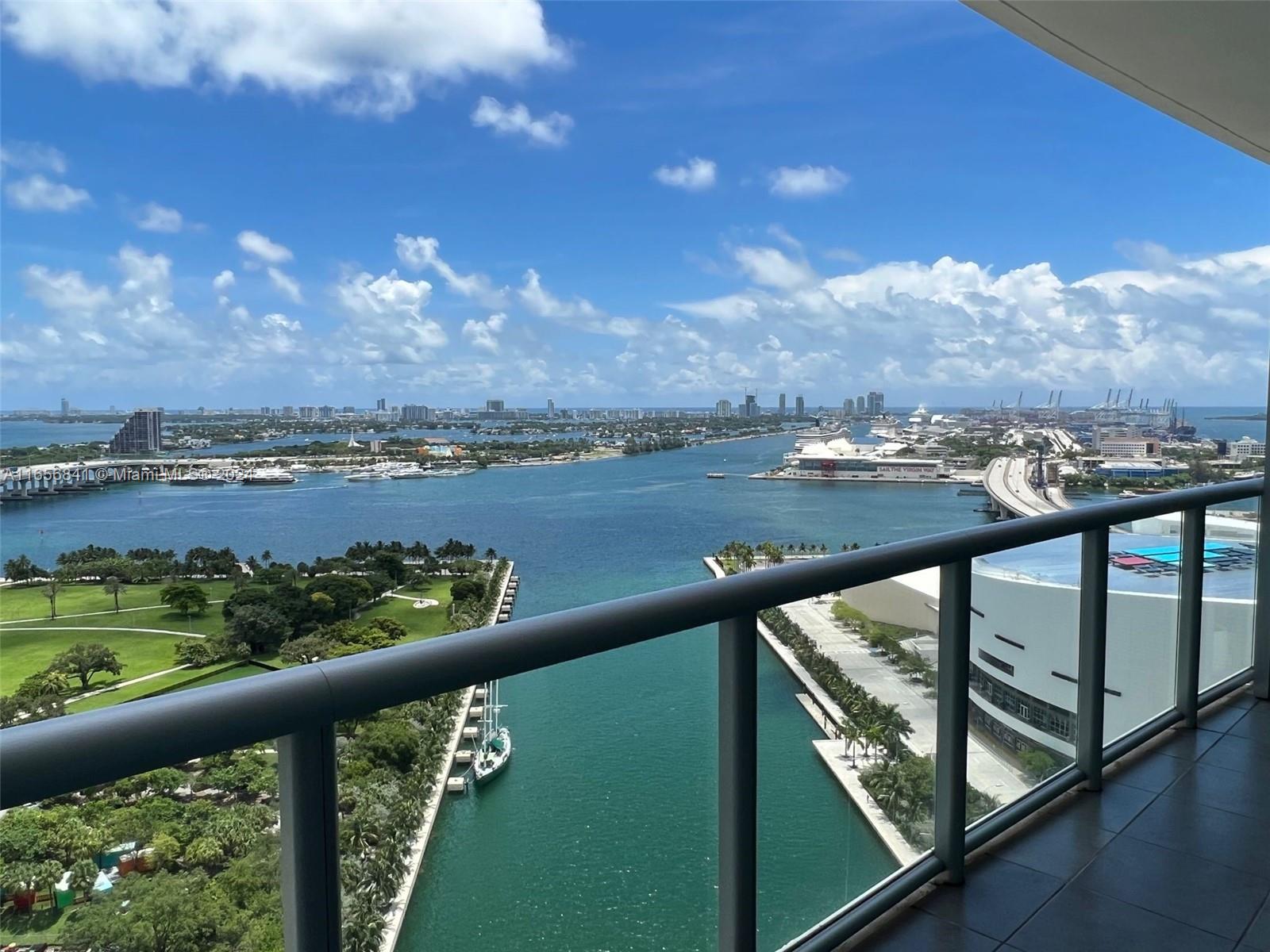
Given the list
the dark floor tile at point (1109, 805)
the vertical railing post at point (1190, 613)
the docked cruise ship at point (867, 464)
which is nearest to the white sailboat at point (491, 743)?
the dark floor tile at point (1109, 805)

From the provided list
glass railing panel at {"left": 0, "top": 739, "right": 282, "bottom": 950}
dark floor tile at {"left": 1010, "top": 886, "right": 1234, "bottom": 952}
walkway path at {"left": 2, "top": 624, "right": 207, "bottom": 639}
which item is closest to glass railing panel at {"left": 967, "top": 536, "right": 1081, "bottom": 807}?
dark floor tile at {"left": 1010, "top": 886, "right": 1234, "bottom": 952}

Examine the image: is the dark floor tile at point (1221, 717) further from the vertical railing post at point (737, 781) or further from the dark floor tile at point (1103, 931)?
the vertical railing post at point (737, 781)

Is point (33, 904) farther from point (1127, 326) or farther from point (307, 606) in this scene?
A: point (1127, 326)

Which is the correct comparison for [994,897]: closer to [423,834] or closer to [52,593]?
[423,834]

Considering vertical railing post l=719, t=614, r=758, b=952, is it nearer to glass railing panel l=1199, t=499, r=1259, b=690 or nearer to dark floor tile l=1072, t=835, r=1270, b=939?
dark floor tile l=1072, t=835, r=1270, b=939

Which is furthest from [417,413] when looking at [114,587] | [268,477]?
[114,587]

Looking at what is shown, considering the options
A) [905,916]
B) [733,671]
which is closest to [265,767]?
[733,671]
